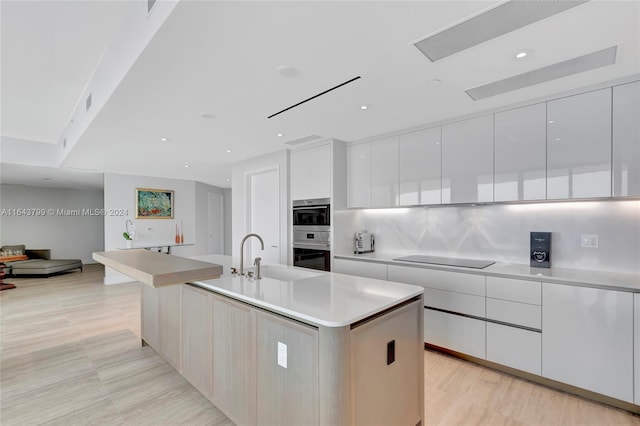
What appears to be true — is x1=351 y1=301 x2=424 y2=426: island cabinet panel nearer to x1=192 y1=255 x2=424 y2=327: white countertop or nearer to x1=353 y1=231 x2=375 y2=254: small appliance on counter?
x1=192 y1=255 x2=424 y2=327: white countertop

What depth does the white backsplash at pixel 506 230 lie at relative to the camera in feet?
7.90

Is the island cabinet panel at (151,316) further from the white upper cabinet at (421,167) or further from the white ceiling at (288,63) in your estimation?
the white upper cabinet at (421,167)

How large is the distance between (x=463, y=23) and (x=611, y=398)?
276 cm

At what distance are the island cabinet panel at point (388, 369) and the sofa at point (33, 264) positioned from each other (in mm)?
8563

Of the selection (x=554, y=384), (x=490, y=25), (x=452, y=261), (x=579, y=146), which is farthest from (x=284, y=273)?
(x=579, y=146)

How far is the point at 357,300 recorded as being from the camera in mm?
1588

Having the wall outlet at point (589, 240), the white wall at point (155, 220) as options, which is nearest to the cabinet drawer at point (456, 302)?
the wall outlet at point (589, 240)

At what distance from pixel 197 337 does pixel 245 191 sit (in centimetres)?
323

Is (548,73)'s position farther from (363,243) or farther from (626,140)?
(363,243)

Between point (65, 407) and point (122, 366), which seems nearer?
point (65, 407)

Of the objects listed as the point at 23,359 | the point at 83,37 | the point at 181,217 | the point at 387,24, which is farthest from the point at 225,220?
the point at 387,24

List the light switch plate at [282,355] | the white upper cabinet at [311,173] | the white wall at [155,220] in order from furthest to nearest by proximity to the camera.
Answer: the white wall at [155,220], the white upper cabinet at [311,173], the light switch plate at [282,355]

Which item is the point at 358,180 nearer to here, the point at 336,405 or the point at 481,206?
the point at 481,206

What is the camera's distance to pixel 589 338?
6.89 feet
